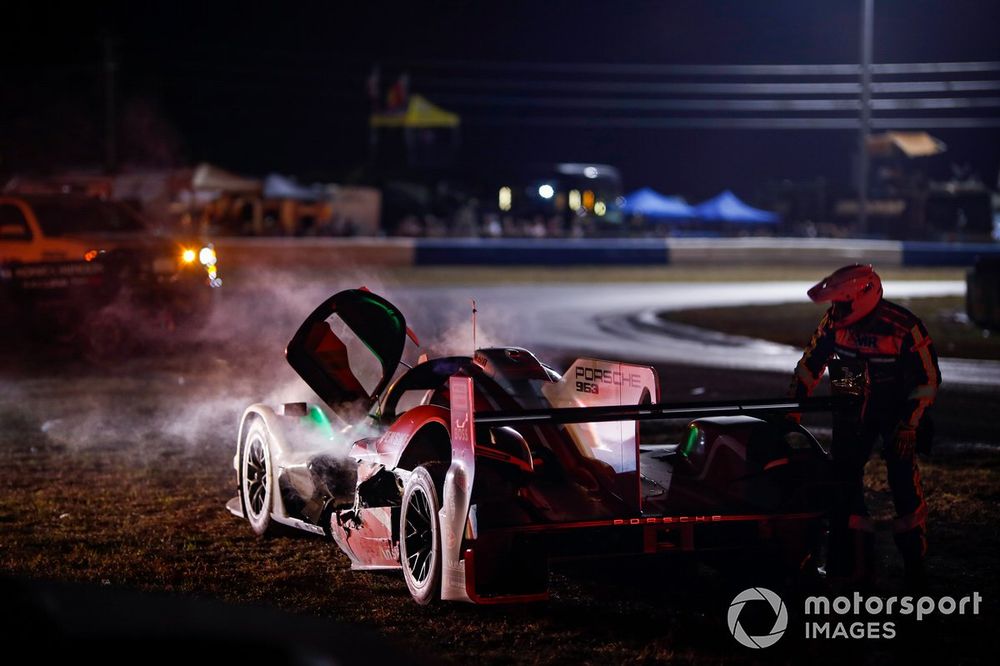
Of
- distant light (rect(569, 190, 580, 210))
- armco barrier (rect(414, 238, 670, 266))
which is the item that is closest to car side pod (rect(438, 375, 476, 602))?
armco barrier (rect(414, 238, 670, 266))

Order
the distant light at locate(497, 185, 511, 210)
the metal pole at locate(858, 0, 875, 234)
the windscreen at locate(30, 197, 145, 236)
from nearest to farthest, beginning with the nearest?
the windscreen at locate(30, 197, 145, 236) < the metal pole at locate(858, 0, 875, 234) < the distant light at locate(497, 185, 511, 210)

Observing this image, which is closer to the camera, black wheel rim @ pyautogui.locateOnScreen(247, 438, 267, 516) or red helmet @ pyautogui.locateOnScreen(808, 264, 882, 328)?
red helmet @ pyautogui.locateOnScreen(808, 264, 882, 328)

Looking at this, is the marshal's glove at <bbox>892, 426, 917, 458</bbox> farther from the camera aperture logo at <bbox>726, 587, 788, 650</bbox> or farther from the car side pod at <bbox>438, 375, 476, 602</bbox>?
the car side pod at <bbox>438, 375, 476, 602</bbox>

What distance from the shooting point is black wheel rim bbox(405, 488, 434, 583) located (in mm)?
5793

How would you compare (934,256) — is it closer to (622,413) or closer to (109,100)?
(109,100)

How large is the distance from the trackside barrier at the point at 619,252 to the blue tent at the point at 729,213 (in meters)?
22.1

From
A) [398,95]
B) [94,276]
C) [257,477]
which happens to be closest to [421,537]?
[257,477]

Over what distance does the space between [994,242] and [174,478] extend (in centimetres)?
4104

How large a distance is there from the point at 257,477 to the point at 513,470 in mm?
2348

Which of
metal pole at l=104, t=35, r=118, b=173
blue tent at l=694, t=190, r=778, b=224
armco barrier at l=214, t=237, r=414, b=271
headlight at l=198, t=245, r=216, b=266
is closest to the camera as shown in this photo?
headlight at l=198, t=245, r=216, b=266

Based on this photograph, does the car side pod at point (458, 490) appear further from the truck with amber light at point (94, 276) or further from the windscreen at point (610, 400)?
the truck with amber light at point (94, 276)

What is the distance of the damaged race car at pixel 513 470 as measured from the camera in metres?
5.42

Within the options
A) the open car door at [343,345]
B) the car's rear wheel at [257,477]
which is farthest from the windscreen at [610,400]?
the car's rear wheel at [257,477]

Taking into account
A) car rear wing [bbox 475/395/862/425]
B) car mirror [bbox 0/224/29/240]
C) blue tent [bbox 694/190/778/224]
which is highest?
car rear wing [bbox 475/395/862/425]
